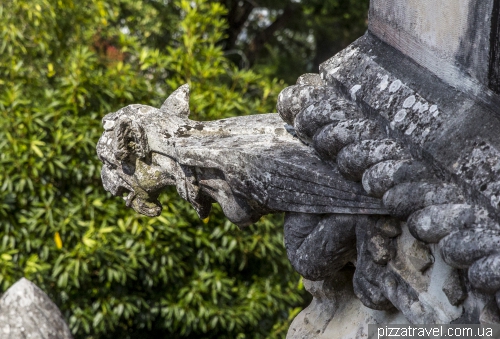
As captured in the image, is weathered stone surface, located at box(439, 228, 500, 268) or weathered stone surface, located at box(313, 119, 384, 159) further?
weathered stone surface, located at box(313, 119, 384, 159)

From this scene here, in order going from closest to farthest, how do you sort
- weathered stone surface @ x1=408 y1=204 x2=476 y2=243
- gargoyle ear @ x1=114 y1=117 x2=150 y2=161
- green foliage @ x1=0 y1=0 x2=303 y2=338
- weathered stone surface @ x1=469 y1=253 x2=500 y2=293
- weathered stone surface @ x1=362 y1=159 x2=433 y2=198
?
weathered stone surface @ x1=469 y1=253 x2=500 y2=293 → weathered stone surface @ x1=408 y1=204 x2=476 y2=243 → weathered stone surface @ x1=362 y1=159 x2=433 y2=198 → gargoyle ear @ x1=114 y1=117 x2=150 y2=161 → green foliage @ x1=0 y1=0 x2=303 y2=338

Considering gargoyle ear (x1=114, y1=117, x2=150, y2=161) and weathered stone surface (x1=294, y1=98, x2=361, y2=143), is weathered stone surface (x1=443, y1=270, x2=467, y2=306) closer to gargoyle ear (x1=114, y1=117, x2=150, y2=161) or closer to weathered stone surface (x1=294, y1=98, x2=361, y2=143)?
weathered stone surface (x1=294, y1=98, x2=361, y2=143)

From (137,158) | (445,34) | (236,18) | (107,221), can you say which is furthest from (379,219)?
(236,18)

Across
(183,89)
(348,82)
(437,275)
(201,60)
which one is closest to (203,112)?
(201,60)

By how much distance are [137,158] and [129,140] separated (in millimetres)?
68

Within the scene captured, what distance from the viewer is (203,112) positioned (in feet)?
14.9

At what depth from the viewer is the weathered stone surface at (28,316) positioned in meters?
3.05

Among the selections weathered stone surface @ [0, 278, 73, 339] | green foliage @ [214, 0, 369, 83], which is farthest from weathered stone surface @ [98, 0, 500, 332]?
green foliage @ [214, 0, 369, 83]

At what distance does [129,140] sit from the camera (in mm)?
2168

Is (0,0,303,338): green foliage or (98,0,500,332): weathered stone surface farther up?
(98,0,500,332): weathered stone surface

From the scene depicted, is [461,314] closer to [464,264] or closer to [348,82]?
[464,264]

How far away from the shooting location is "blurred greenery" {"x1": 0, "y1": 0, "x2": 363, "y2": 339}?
14.0ft

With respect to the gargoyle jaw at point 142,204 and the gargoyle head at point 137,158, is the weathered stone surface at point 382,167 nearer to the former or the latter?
the gargoyle head at point 137,158

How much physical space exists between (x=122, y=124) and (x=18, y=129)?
2.39 metres
